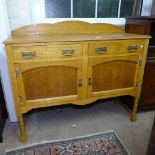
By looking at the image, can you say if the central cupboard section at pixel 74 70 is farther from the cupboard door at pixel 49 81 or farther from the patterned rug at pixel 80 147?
the patterned rug at pixel 80 147

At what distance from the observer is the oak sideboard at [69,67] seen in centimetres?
131

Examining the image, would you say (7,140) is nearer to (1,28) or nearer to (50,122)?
(50,122)

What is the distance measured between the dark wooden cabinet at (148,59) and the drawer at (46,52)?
776mm

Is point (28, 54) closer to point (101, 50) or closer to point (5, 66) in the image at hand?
point (5, 66)

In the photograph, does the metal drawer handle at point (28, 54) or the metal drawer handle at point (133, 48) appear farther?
the metal drawer handle at point (133, 48)

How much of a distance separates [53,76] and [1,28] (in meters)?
0.66

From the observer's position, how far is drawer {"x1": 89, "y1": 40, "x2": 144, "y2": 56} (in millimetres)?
1432

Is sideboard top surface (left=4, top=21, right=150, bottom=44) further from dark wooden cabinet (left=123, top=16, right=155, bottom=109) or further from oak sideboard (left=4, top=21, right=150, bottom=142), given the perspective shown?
dark wooden cabinet (left=123, top=16, right=155, bottom=109)

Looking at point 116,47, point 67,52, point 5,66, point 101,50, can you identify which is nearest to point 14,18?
point 5,66

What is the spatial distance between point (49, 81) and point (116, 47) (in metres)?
0.66

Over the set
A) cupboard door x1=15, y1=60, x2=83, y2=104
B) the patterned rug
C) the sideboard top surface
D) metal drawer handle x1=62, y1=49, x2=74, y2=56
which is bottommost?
the patterned rug

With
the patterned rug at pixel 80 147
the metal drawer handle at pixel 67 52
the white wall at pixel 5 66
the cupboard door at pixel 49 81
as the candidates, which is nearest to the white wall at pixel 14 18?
the white wall at pixel 5 66

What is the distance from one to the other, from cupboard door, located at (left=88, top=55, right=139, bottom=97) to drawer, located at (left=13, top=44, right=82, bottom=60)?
180 mm

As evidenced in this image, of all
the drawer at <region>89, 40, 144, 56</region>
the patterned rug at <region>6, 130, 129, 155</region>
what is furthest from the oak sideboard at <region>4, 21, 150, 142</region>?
the patterned rug at <region>6, 130, 129, 155</region>
